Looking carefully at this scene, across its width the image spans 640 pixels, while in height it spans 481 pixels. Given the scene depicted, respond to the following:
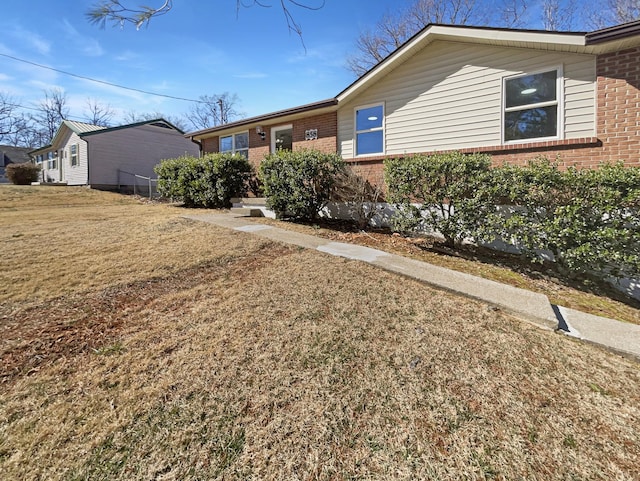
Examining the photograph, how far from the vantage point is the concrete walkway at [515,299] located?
9.83 ft

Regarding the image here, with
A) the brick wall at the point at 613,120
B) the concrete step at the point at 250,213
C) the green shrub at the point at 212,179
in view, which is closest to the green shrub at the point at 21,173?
the green shrub at the point at 212,179

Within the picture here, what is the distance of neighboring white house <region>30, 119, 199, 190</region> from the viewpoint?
1830 cm

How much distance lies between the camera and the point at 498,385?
2229mm

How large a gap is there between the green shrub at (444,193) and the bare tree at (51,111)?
170ft

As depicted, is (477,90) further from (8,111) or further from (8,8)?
(8,111)

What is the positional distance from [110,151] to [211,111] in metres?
26.4

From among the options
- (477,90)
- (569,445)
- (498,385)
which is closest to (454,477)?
(569,445)

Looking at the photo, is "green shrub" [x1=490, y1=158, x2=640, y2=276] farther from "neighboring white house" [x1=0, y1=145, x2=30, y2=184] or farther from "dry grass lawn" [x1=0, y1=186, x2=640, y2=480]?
"neighboring white house" [x1=0, y1=145, x2=30, y2=184]

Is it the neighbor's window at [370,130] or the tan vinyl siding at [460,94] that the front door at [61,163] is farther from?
the tan vinyl siding at [460,94]

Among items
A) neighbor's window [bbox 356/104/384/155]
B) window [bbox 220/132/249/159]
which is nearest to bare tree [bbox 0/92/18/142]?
window [bbox 220/132/249/159]

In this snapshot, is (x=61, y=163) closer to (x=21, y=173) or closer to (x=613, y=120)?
(x=21, y=173)

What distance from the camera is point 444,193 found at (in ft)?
18.2

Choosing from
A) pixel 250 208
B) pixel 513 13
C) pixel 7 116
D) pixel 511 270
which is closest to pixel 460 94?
pixel 511 270

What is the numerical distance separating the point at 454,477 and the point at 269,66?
270 inches
